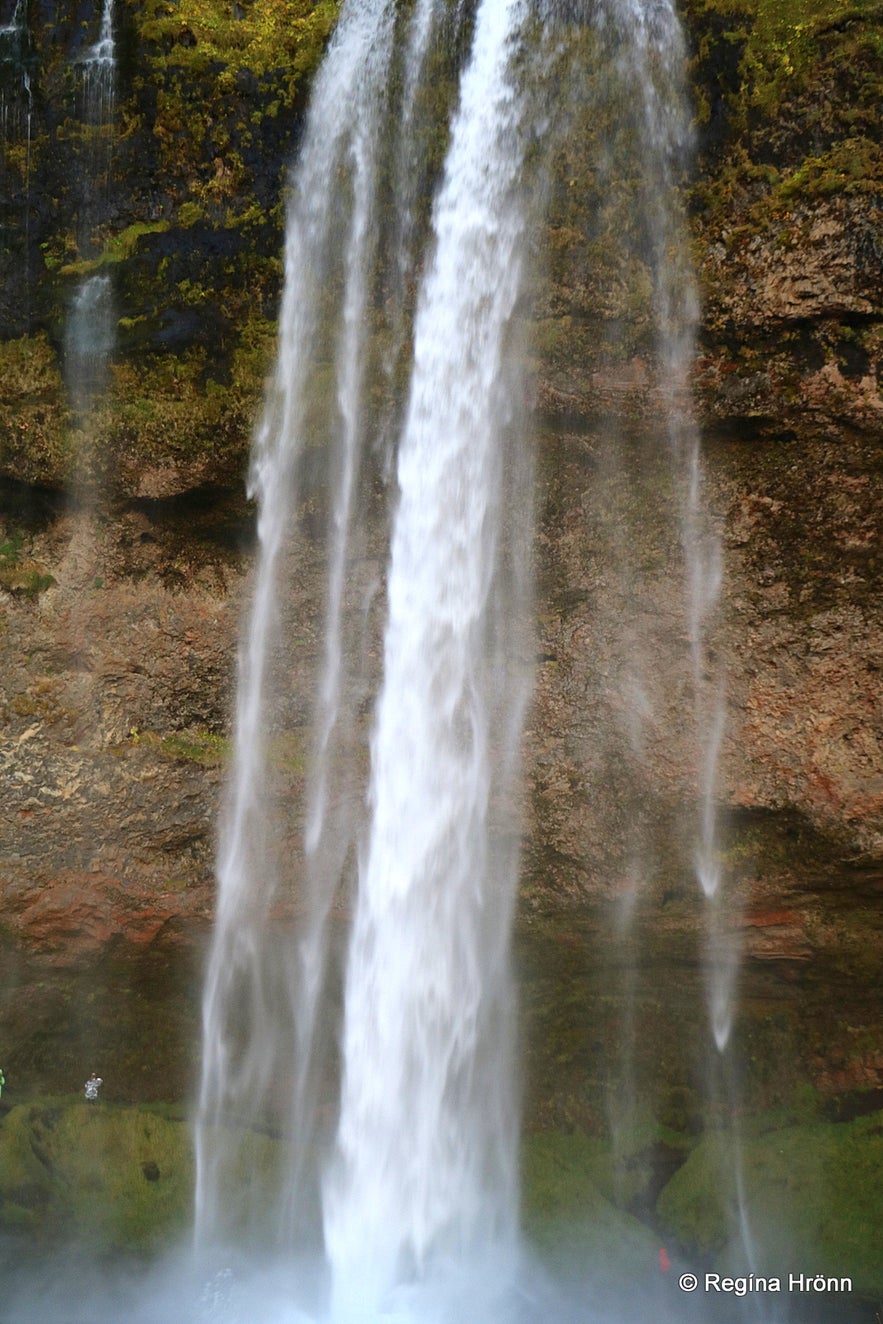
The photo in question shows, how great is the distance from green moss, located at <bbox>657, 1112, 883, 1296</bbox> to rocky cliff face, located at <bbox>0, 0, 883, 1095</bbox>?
54cm

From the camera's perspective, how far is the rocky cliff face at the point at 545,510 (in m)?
7.04

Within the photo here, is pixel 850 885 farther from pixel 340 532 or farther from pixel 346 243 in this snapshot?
pixel 346 243

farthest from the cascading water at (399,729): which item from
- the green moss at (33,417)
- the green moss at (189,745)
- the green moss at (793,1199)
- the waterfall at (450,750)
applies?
the green moss at (33,417)

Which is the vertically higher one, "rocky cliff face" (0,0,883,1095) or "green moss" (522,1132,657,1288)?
"rocky cliff face" (0,0,883,1095)

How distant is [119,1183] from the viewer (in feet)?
25.8

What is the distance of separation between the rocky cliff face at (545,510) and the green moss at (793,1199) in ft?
1.77

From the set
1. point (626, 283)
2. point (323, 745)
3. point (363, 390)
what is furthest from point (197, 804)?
point (626, 283)

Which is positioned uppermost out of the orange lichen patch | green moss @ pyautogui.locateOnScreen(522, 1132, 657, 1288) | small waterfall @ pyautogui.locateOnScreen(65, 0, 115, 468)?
small waterfall @ pyautogui.locateOnScreen(65, 0, 115, 468)

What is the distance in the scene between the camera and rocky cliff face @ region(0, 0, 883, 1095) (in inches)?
277

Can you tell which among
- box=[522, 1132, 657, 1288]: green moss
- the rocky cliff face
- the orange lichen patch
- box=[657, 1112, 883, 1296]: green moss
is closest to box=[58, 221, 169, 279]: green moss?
the rocky cliff face

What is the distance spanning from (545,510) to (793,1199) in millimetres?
5539

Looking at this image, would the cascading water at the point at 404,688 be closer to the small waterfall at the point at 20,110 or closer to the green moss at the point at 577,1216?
the green moss at the point at 577,1216

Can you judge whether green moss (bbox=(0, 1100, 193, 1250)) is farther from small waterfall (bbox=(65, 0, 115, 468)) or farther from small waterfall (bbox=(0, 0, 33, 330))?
small waterfall (bbox=(0, 0, 33, 330))

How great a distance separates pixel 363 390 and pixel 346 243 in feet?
4.03
